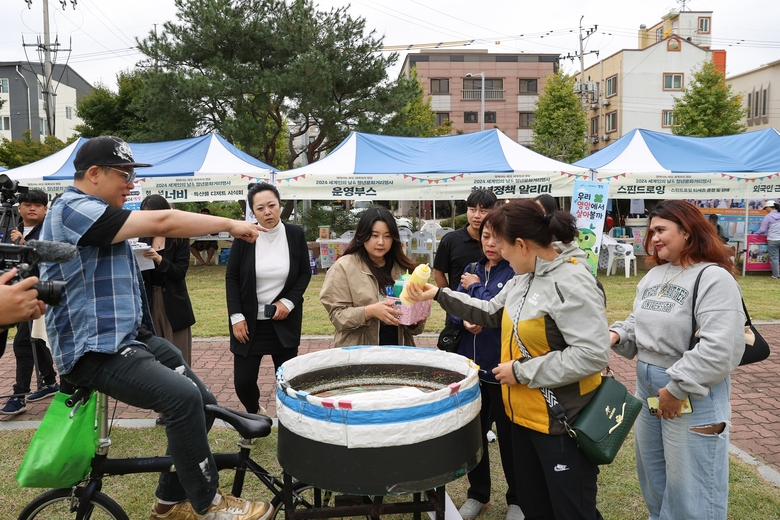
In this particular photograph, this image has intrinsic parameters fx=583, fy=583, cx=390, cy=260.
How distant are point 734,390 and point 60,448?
5710mm

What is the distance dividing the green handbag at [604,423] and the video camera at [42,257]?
1.98 meters

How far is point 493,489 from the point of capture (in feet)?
12.5

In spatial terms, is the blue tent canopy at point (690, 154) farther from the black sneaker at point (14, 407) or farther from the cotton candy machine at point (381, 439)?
the cotton candy machine at point (381, 439)

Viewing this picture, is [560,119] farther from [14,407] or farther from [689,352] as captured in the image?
[689,352]

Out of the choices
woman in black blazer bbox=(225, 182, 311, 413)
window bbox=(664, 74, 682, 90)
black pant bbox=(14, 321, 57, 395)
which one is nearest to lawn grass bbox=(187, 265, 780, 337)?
black pant bbox=(14, 321, 57, 395)

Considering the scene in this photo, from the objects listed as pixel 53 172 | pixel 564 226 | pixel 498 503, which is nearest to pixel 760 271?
pixel 498 503

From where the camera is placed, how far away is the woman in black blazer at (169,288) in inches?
185

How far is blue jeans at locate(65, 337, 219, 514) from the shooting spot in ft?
8.17

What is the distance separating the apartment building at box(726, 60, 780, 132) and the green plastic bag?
1681 inches

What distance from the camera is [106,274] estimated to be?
2486mm

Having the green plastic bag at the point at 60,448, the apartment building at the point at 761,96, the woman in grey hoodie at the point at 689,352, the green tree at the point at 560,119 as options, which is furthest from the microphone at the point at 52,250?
the apartment building at the point at 761,96

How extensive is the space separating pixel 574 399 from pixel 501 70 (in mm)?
56349

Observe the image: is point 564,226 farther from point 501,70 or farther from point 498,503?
point 501,70

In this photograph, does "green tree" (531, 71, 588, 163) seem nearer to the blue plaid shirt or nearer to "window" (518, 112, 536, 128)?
"window" (518, 112, 536, 128)
